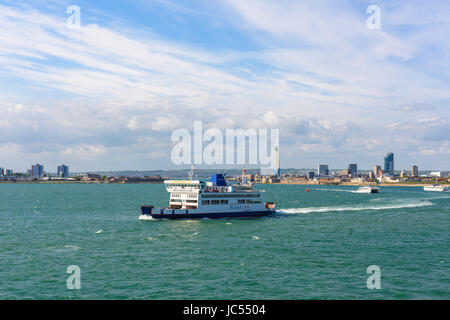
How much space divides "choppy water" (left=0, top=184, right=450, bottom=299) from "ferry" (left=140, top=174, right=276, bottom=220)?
433cm

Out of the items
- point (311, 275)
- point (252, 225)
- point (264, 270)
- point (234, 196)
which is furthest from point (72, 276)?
point (234, 196)

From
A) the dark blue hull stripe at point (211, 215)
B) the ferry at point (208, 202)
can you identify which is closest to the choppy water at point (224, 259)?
the dark blue hull stripe at point (211, 215)

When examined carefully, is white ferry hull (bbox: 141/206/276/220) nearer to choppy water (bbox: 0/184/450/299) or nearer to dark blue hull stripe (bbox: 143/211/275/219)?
dark blue hull stripe (bbox: 143/211/275/219)

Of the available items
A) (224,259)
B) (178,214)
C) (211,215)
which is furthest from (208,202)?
(224,259)

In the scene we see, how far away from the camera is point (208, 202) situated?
9269 cm

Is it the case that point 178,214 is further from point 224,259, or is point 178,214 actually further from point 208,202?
point 224,259

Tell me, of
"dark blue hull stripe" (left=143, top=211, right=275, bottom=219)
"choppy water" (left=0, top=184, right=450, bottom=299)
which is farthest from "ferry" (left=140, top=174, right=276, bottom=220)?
"choppy water" (left=0, top=184, right=450, bottom=299)

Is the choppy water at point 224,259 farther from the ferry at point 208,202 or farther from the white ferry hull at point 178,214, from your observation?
the ferry at point 208,202

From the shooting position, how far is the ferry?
3563 inches

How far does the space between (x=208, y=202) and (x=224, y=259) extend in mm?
41155

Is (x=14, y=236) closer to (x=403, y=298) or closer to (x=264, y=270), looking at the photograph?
(x=264, y=270)

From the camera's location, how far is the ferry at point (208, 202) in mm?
90500
